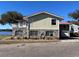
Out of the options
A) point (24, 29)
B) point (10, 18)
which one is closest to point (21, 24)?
point (24, 29)

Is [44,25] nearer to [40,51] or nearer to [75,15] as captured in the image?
[40,51]

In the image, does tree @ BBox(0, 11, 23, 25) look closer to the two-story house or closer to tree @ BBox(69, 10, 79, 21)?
tree @ BBox(69, 10, 79, 21)

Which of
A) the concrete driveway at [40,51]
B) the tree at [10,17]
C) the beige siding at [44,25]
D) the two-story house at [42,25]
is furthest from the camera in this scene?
the tree at [10,17]

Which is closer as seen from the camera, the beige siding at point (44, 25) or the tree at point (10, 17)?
the beige siding at point (44, 25)

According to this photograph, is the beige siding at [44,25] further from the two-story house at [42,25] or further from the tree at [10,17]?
the tree at [10,17]

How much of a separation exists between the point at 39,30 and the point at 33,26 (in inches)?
62.5

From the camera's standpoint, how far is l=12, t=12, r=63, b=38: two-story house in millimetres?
48844

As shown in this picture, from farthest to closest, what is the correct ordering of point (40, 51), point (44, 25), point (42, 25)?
point (42, 25) < point (44, 25) < point (40, 51)

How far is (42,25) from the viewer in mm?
49938

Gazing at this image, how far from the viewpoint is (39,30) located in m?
49.8

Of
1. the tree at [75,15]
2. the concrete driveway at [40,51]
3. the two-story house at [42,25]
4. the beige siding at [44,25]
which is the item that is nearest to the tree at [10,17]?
the tree at [75,15]

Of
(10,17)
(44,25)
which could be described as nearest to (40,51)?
(44,25)

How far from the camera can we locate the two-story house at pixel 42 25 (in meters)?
48.8

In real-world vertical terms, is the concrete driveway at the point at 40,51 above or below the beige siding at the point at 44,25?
below
